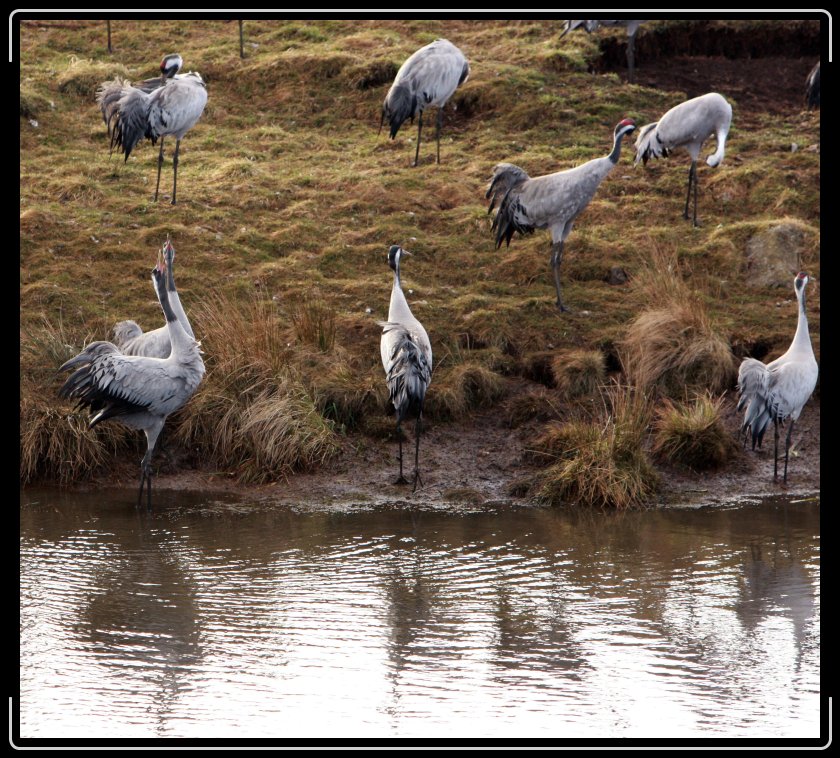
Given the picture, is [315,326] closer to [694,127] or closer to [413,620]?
[413,620]

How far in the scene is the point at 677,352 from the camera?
852 centimetres

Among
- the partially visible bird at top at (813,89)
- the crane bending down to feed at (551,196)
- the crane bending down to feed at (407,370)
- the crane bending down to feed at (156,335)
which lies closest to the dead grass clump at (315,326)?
the crane bending down to feed at (407,370)

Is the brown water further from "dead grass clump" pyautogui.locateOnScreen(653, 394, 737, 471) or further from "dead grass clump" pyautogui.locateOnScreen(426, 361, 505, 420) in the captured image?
"dead grass clump" pyautogui.locateOnScreen(426, 361, 505, 420)

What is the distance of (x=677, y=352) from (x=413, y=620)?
3860mm

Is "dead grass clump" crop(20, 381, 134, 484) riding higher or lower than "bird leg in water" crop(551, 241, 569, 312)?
lower

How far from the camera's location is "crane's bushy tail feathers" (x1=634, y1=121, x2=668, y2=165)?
1104cm

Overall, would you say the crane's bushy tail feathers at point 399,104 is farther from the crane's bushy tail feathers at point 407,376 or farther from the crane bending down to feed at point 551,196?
the crane's bushy tail feathers at point 407,376

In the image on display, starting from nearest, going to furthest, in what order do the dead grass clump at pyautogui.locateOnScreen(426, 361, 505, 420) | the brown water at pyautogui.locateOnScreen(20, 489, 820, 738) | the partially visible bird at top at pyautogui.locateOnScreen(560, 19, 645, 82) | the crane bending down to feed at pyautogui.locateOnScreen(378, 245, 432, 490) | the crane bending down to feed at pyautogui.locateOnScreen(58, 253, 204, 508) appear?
the brown water at pyautogui.locateOnScreen(20, 489, 820, 738) → the crane bending down to feed at pyautogui.locateOnScreen(58, 253, 204, 508) → the crane bending down to feed at pyautogui.locateOnScreen(378, 245, 432, 490) → the dead grass clump at pyautogui.locateOnScreen(426, 361, 505, 420) → the partially visible bird at top at pyautogui.locateOnScreen(560, 19, 645, 82)

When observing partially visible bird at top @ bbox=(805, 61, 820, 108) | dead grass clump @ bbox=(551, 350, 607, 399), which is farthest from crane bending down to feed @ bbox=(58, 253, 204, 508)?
partially visible bird at top @ bbox=(805, 61, 820, 108)

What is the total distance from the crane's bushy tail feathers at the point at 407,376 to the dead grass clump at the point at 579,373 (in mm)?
1255

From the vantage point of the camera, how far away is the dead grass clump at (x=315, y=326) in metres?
8.71

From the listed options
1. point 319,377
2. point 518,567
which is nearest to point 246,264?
point 319,377

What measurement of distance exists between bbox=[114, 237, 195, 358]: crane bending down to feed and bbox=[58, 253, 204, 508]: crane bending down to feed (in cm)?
25
